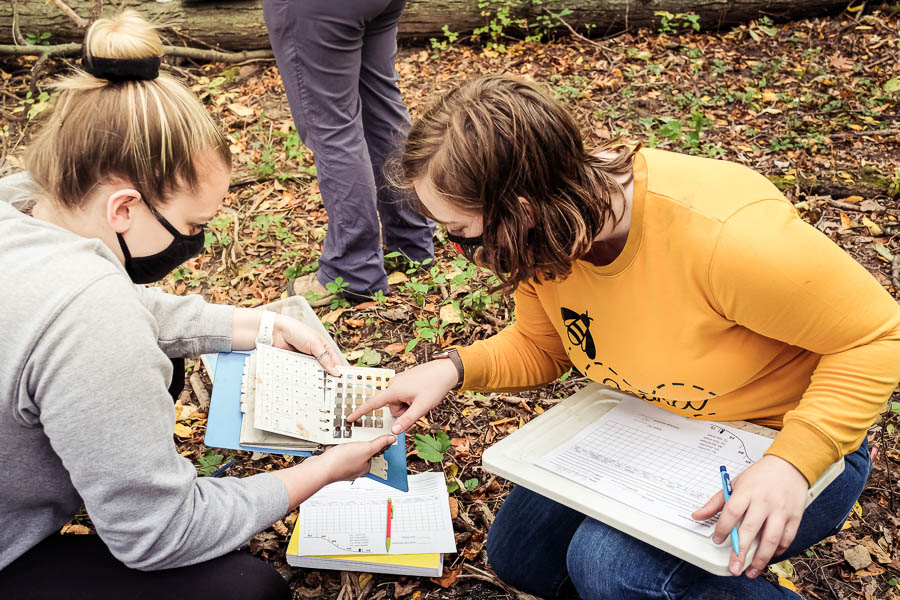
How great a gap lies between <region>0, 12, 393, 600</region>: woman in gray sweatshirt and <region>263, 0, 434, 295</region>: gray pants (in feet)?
4.33

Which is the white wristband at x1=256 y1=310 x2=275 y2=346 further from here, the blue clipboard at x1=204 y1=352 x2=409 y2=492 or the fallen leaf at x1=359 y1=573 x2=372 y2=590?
the fallen leaf at x1=359 y1=573 x2=372 y2=590

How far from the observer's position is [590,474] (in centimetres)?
161

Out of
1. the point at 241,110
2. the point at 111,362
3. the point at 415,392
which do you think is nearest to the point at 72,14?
the point at 241,110

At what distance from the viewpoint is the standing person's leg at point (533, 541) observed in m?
1.95

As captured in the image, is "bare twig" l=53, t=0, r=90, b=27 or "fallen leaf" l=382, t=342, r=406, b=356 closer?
"fallen leaf" l=382, t=342, r=406, b=356

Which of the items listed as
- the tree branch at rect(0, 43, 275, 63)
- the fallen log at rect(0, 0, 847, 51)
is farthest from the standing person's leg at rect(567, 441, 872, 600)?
the fallen log at rect(0, 0, 847, 51)

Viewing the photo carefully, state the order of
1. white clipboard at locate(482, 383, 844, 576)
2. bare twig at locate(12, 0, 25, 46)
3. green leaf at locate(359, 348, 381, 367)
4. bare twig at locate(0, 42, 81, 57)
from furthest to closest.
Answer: bare twig at locate(12, 0, 25, 46)
bare twig at locate(0, 42, 81, 57)
green leaf at locate(359, 348, 381, 367)
white clipboard at locate(482, 383, 844, 576)

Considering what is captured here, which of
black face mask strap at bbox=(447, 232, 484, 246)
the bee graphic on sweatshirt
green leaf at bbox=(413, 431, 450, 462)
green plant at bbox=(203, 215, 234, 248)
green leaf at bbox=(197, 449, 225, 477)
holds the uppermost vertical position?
black face mask strap at bbox=(447, 232, 484, 246)

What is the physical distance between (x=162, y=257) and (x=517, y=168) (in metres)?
0.86

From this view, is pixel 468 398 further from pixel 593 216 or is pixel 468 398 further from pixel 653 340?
pixel 593 216

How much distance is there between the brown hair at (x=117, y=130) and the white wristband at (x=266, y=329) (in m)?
0.68

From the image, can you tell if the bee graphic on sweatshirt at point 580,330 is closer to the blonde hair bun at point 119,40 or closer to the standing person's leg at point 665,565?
the standing person's leg at point 665,565

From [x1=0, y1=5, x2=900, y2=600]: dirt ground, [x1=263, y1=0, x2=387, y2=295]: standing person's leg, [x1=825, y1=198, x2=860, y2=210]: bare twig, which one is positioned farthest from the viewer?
[x1=825, y1=198, x2=860, y2=210]: bare twig

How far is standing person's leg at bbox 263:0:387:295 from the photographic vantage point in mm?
2738
